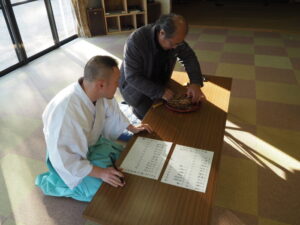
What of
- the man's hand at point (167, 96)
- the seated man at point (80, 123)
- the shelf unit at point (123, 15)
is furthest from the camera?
the shelf unit at point (123, 15)

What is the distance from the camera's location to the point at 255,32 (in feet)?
16.7

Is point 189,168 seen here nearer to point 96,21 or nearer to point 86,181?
point 86,181

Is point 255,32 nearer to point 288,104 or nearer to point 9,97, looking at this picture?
point 288,104

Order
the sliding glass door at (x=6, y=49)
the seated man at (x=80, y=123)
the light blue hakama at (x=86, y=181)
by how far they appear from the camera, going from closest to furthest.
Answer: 1. the seated man at (x=80, y=123)
2. the light blue hakama at (x=86, y=181)
3. the sliding glass door at (x=6, y=49)

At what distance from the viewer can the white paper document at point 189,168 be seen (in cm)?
107

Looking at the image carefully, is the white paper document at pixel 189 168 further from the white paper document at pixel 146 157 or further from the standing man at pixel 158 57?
the standing man at pixel 158 57

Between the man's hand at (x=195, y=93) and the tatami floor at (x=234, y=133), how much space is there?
0.69 meters

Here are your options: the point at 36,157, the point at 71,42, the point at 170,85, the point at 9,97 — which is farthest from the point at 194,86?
the point at 71,42

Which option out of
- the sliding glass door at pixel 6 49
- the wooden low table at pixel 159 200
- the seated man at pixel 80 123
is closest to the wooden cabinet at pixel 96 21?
the sliding glass door at pixel 6 49

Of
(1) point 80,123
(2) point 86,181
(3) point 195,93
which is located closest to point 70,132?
(1) point 80,123

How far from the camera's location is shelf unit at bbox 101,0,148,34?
5.11 metres

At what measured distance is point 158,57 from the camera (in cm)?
181

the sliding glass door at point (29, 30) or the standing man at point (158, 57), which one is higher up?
the standing man at point (158, 57)

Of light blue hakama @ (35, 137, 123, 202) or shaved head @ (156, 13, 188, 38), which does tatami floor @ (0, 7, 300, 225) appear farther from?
shaved head @ (156, 13, 188, 38)
